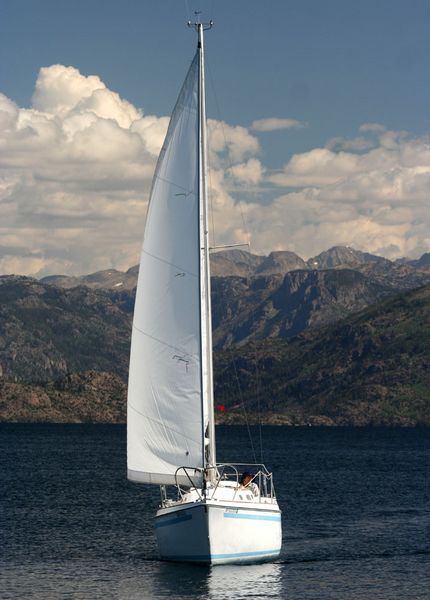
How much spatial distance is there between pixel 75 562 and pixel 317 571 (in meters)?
14.6

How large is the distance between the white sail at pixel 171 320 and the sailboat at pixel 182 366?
53mm

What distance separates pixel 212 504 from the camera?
171ft

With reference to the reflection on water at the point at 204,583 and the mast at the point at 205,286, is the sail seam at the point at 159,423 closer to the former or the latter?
the mast at the point at 205,286

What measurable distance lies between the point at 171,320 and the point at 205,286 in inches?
101

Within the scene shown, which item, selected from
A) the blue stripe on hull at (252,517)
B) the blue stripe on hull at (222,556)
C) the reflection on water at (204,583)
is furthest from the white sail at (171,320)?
the reflection on water at (204,583)

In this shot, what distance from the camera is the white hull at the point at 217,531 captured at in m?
52.6

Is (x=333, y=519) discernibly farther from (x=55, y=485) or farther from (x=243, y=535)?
(x=55, y=485)

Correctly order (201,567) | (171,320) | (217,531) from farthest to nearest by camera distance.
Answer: (171,320) → (201,567) → (217,531)

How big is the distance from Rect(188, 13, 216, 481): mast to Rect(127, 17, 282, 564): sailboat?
53 mm

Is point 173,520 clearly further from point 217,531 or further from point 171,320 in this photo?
point 171,320

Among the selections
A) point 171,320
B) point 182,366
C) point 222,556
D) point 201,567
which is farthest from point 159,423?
point 201,567

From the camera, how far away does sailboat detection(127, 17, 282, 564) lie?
5372 centimetres

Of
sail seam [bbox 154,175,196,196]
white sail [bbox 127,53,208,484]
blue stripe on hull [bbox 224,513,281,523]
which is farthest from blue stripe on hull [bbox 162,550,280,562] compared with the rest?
sail seam [bbox 154,175,196,196]

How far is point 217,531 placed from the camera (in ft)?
174
